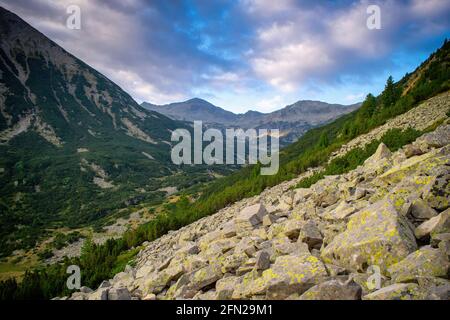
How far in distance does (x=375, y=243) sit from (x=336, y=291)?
7.25 feet

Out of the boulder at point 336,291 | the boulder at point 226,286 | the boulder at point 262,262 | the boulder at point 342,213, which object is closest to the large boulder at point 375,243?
the boulder at point 336,291

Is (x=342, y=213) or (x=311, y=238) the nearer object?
(x=311, y=238)

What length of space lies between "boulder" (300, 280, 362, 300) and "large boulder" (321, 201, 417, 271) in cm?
150

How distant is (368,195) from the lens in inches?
486

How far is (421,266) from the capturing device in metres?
6.16

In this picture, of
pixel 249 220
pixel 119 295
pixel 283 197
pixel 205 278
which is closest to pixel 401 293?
pixel 205 278

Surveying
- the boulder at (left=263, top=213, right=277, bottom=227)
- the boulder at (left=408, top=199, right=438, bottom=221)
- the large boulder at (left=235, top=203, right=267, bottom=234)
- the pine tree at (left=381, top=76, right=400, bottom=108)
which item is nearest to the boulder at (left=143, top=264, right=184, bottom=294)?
the large boulder at (left=235, top=203, right=267, bottom=234)

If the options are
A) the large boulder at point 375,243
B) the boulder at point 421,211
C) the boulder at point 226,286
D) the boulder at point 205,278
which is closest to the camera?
the large boulder at point 375,243

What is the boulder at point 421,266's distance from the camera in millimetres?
5980

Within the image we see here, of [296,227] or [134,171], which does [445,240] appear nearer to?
[296,227]

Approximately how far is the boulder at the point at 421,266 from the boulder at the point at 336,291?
1.08 m

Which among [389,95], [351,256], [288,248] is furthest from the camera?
[389,95]

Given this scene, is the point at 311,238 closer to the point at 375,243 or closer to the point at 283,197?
the point at 375,243

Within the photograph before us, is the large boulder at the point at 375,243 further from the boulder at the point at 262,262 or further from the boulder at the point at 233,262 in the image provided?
the boulder at the point at 233,262
